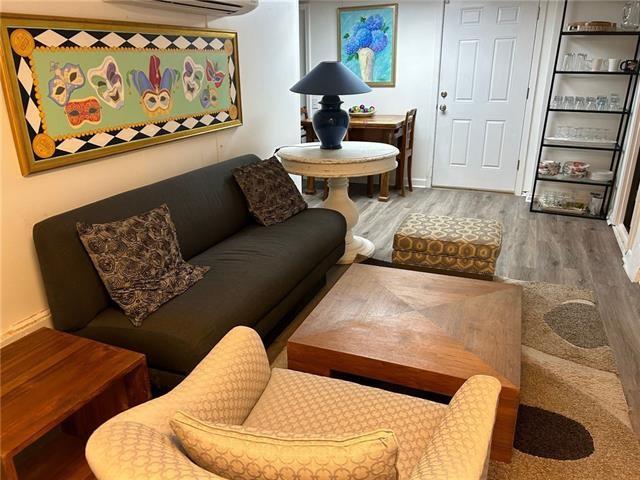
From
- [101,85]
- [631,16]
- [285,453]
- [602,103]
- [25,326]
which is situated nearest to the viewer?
[285,453]

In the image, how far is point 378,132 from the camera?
5.09 metres

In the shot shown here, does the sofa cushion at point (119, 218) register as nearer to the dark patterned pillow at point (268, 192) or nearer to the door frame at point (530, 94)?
the dark patterned pillow at point (268, 192)

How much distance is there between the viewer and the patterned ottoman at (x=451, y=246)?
293 centimetres

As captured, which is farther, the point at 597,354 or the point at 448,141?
the point at 448,141

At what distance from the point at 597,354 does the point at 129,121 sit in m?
2.63

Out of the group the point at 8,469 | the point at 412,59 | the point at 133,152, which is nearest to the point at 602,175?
the point at 412,59

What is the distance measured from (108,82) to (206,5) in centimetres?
74

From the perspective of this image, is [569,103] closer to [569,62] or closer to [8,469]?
[569,62]

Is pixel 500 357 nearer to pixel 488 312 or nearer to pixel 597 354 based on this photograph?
pixel 488 312

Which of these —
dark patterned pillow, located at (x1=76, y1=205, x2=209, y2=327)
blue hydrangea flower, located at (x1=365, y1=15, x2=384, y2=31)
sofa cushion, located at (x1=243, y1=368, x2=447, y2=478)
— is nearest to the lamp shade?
dark patterned pillow, located at (x1=76, y1=205, x2=209, y2=327)

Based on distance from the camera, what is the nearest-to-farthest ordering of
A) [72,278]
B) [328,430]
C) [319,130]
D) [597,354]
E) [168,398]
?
1. [168,398]
2. [328,430]
3. [72,278]
4. [597,354]
5. [319,130]

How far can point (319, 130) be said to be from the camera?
11.3ft

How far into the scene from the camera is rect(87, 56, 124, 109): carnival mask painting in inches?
87.6

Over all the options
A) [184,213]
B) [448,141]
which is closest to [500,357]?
[184,213]
